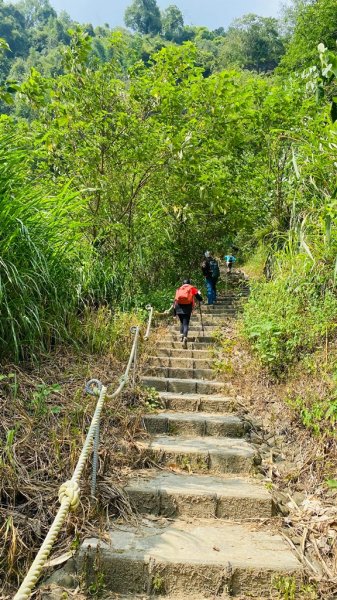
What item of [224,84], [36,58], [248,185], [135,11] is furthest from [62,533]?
[135,11]

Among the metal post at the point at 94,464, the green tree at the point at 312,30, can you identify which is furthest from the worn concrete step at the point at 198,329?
the green tree at the point at 312,30

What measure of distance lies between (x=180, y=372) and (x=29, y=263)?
2803 mm

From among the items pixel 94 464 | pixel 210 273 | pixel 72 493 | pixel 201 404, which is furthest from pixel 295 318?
pixel 210 273

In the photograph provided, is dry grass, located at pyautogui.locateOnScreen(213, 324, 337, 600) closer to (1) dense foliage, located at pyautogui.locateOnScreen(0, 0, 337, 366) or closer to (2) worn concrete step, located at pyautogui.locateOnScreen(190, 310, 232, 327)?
(1) dense foliage, located at pyautogui.locateOnScreen(0, 0, 337, 366)

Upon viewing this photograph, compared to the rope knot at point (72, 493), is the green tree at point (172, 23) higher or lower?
higher

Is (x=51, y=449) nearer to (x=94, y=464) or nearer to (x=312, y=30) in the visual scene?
(x=94, y=464)

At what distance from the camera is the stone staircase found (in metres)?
2.47

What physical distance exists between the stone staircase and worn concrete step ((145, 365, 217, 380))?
3.26 ft

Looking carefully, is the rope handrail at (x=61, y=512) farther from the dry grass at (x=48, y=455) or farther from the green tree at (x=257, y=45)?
the green tree at (x=257, y=45)

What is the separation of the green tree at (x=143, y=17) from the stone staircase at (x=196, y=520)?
10626 centimetres

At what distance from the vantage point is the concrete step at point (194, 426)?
14.3ft

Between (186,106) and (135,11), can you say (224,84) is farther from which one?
(135,11)

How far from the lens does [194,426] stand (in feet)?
14.4

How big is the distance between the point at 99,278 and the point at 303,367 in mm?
3005
